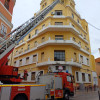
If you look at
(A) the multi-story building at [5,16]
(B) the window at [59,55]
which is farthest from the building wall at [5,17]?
(B) the window at [59,55]

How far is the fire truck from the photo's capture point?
7465 mm

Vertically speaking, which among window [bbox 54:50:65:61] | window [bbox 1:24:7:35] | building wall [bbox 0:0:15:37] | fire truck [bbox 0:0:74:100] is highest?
building wall [bbox 0:0:15:37]

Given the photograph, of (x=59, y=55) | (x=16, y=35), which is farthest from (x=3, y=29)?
(x=59, y=55)

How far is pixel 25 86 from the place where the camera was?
811 cm

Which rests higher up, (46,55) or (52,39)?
(52,39)

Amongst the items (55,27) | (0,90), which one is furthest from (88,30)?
(0,90)

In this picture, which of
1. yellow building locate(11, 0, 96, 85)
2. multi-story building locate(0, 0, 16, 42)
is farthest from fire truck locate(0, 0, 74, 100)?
yellow building locate(11, 0, 96, 85)

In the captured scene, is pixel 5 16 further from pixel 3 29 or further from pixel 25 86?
pixel 25 86

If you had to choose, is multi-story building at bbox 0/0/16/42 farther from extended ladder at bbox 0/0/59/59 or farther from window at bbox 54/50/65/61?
window at bbox 54/50/65/61

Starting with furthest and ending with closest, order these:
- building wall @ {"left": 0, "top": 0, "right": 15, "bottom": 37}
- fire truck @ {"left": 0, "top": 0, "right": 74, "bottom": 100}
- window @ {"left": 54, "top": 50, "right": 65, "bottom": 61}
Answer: window @ {"left": 54, "top": 50, "right": 65, "bottom": 61}, building wall @ {"left": 0, "top": 0, "right": 15, "bottom": 37}, fire truck @ {"left": 0, "top": 0, "right": 74, "bottom": 100}

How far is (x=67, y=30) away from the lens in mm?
21719

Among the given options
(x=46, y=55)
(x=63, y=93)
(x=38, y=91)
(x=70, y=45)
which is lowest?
(x=63, y=93)

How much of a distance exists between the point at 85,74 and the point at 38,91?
17.9 meters

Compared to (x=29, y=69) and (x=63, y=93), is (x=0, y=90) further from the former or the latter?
(x=29, y=69)
